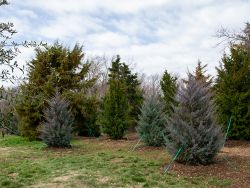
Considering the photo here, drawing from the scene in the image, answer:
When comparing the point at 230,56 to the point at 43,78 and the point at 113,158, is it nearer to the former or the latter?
the point at 113,158

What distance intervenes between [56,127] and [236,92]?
6.86 m

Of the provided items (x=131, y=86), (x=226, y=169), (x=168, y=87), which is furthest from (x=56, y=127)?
(x=131, y=86)

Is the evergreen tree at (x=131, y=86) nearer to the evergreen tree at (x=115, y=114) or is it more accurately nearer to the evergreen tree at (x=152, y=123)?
the evergreen tree at (x=115, y=114)

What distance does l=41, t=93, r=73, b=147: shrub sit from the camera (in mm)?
12211

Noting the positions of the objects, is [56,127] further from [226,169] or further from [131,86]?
[131,86]

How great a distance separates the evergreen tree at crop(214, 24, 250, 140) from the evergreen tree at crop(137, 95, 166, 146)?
2.36 meters

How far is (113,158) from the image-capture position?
31.3 ft

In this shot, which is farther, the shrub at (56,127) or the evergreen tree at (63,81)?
the evergreen tree at (63,81)

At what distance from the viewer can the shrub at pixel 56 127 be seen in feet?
40.1

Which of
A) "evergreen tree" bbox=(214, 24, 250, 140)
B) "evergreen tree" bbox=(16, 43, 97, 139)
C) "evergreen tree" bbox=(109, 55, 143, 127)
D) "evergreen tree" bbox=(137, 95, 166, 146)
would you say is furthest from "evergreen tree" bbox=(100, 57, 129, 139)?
"evergreen tree" bbox=(109, 55, 143, 127)

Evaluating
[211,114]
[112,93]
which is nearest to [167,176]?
[211,114]

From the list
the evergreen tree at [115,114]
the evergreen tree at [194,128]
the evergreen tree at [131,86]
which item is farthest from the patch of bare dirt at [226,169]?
the evergreen tree at [131,86]

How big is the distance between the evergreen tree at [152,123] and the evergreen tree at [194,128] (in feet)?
10.5

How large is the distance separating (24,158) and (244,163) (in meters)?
6.37
